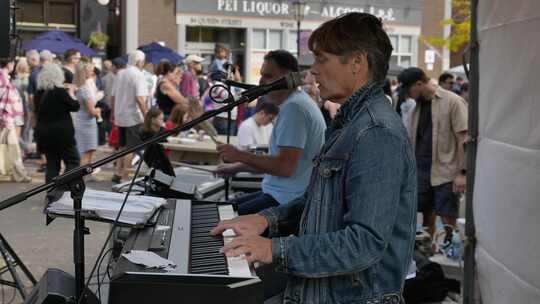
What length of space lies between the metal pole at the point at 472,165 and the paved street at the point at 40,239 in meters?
3.06

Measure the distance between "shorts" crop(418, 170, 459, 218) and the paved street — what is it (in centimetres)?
289

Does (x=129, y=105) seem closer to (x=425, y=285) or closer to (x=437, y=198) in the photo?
(x=437, y=198)

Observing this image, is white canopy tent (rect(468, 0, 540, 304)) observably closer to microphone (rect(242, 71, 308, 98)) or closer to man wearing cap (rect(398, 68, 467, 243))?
microphone (rect(242, 71, 308, 98))

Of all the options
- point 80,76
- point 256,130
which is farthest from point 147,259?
point 80,76

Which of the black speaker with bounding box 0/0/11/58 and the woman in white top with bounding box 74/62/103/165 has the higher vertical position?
the black speaker with bounding box 0/0/11/58

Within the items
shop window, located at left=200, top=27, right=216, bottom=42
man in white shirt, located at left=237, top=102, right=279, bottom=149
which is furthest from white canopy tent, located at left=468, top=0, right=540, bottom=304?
shop window, located at left=200, top=27, right=216, bottom=42

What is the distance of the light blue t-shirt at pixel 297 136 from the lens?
14.6ft

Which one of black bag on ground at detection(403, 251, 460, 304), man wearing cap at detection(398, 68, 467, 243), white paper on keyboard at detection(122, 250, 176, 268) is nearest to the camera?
white paper on keyboard at detection(122, 250, 176, 268)

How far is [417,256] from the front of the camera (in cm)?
545

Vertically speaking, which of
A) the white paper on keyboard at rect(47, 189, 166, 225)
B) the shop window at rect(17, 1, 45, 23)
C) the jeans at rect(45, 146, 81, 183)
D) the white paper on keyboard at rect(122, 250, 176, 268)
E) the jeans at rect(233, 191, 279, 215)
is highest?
the shop window at rect(17, 1, 45, 23)

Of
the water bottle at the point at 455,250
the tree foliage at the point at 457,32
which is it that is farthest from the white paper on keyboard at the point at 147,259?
the tree foliage at the point at 457,32

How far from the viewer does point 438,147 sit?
6.72 metres

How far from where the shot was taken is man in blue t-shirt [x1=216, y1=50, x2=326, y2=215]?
445cm

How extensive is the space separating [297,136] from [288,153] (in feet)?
0.36
